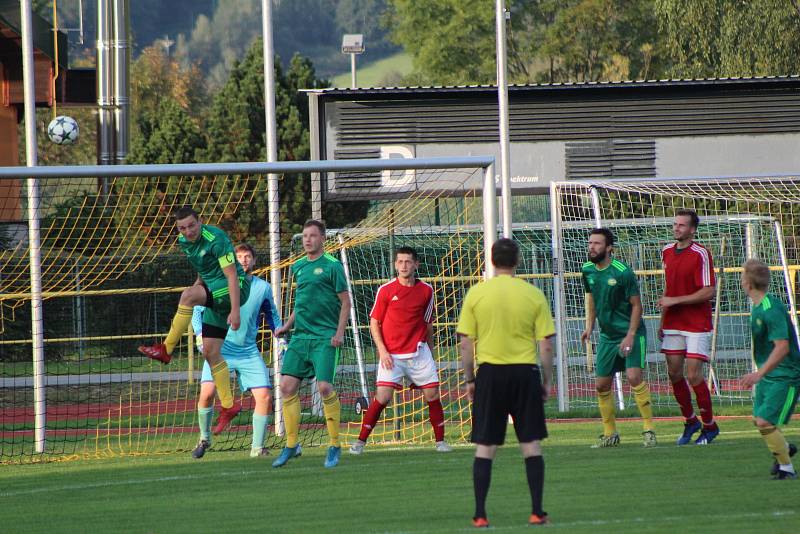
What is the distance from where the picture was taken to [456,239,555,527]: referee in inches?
294

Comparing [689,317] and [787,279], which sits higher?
[787,279]

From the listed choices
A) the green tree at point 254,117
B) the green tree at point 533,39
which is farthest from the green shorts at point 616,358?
the green tree at point 533,39

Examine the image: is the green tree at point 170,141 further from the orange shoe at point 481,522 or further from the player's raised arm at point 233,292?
the orange shoe at point 481,522

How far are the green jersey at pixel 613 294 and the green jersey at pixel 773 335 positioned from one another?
7.56ft

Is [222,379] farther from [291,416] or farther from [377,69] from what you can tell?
[377,69]

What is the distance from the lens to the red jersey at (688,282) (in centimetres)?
1145

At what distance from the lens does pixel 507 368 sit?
751 centimetres

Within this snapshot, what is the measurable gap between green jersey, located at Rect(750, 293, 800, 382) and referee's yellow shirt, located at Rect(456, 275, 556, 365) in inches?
84.5

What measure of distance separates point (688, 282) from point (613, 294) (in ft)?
2.53

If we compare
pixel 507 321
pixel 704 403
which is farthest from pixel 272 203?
pixel 507 321

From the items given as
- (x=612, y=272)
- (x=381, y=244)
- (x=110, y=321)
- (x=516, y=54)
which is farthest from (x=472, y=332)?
(x=516, y=54)

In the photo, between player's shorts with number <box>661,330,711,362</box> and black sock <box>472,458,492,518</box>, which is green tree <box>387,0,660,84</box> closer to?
player's shorts with number <box>661,330,711,362</box>

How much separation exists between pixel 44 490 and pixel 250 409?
22.5 ft

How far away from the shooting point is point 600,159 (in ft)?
69.7
